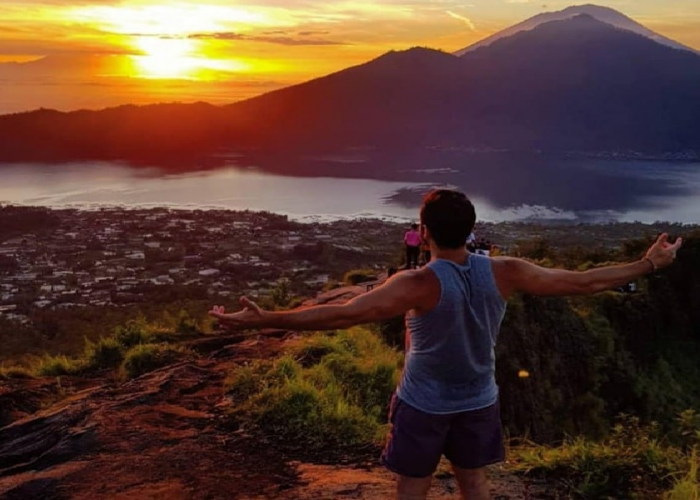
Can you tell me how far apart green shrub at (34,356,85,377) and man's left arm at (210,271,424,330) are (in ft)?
→ 15.2

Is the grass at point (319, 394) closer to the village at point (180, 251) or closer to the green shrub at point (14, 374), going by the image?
the green shrub at point (14, 374)

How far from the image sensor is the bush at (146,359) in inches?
246

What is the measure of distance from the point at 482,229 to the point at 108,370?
40.6 meters

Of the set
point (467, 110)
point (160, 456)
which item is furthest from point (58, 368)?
point (467, 110)

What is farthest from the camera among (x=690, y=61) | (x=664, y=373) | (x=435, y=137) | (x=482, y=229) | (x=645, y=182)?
(x=690, y=61)

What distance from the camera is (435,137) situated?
100 metres

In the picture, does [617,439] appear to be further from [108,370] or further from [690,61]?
[690,61]

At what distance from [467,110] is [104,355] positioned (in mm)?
103591

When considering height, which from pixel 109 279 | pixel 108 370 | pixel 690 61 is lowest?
pixel 109 279

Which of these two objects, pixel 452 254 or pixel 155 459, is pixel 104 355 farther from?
pixel 452 254

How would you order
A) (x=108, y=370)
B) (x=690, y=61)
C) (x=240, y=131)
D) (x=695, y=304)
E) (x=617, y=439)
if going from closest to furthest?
(x=617, y=439)
(x=108, y=370)
(x=695, y=304)
(x=240, y=131)
(x=690, y=61)

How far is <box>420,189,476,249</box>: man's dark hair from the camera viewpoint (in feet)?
7.84

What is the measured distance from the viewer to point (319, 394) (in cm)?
479

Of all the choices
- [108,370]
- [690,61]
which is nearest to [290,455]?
[108,370]
